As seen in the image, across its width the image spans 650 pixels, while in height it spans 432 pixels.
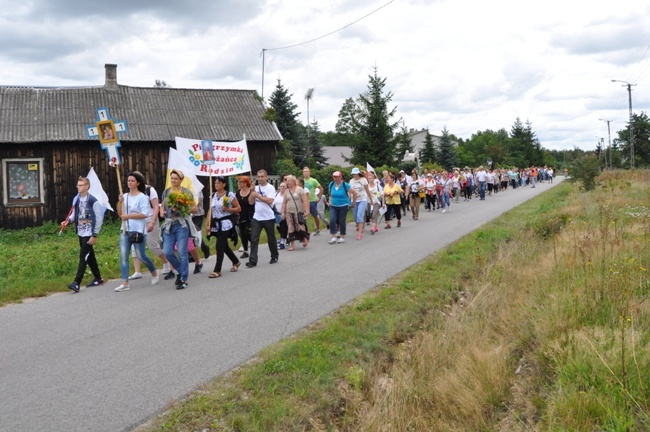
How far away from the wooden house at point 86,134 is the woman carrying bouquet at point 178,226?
1604cm

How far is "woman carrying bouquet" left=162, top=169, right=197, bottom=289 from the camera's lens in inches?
379

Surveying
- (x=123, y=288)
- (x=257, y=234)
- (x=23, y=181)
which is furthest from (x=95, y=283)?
(x=23, y=181)

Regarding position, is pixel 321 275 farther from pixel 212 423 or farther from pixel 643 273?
pixel 212 423

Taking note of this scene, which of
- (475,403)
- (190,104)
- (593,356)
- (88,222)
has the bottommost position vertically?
(475,403)

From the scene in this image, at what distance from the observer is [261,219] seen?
1171 centimetres

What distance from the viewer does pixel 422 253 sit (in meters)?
12.7

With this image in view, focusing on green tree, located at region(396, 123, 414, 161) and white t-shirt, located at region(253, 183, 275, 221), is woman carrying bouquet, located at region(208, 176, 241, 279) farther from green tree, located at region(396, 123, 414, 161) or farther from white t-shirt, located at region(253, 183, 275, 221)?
green tree, located at region(396, 123, 414, 161)

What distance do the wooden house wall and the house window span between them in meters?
0.18

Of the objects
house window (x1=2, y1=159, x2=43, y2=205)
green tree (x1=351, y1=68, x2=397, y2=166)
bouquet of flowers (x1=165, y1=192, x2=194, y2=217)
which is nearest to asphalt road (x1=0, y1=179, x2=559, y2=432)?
bouquet of flowers (x1=165, y1=192, x2=194, y2=217)

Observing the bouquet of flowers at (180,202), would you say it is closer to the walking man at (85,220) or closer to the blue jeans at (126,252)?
the blue jeans at (126,252)

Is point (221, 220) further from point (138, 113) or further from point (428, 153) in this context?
point (428, 153)

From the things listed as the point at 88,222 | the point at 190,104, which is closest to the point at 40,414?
the point at 88,222

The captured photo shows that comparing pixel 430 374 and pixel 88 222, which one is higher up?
pixel 88 222

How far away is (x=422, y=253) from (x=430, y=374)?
7228mm
